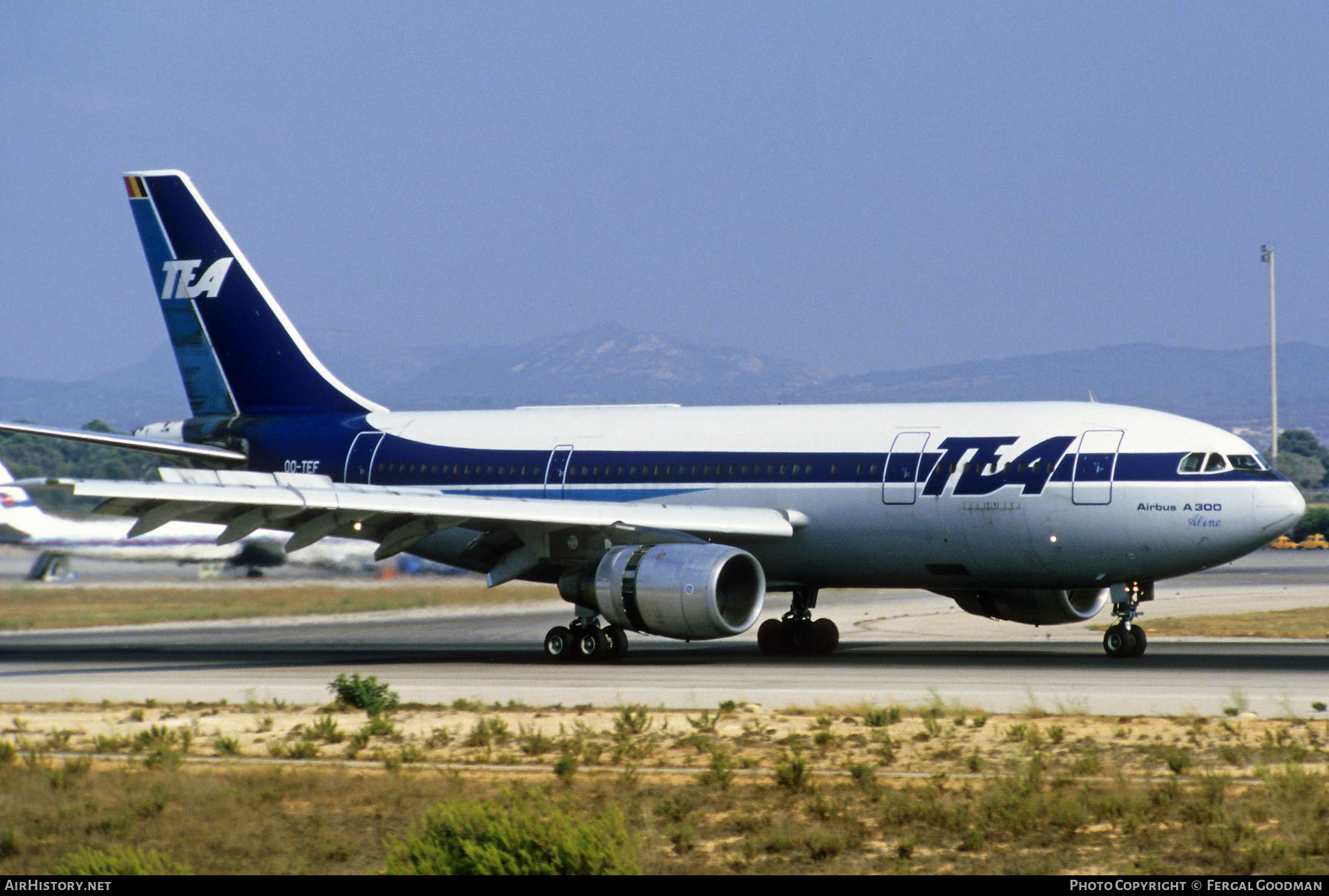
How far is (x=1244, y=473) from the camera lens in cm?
2705

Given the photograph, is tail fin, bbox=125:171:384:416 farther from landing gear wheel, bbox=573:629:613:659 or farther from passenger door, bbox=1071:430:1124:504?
passenger door, bbox=1071:430:1124:504

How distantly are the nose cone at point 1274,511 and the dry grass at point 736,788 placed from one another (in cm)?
850

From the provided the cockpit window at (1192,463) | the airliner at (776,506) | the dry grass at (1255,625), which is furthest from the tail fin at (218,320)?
the dry grass at (1255,625)

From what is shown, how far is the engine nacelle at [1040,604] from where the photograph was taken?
3033cm

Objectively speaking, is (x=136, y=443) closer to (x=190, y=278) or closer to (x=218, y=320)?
(x=218, y=320)

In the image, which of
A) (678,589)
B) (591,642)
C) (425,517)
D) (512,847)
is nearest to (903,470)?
(678,589)

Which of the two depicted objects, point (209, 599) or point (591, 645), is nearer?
point (591, 645)

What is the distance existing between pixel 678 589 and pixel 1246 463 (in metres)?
9.33

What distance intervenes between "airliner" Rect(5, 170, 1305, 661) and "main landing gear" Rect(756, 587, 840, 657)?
0.14ft

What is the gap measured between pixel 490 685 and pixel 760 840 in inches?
438

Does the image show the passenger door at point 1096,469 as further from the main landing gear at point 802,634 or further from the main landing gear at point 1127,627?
the main landing gear at point 802,634

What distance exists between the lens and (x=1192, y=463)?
27125mm

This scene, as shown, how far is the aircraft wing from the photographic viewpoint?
2698 cm
